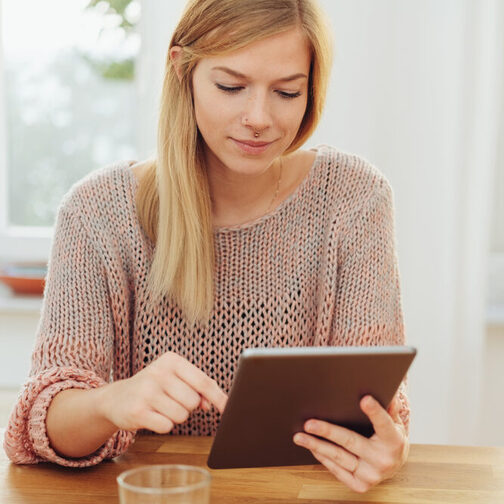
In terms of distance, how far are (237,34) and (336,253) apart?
17.1 inches

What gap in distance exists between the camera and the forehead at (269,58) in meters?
1.33

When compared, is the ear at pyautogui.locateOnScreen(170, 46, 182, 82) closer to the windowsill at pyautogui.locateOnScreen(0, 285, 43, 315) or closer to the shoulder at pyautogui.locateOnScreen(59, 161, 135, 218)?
the shoulder at pyautogui.locateOnScreen(59, 161, 135, 218)

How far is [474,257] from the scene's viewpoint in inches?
94.7

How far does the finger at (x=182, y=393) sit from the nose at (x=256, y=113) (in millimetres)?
476

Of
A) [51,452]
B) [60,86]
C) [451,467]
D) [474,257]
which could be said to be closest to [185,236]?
[51,452]

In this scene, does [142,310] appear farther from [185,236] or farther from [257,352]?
[257,352]

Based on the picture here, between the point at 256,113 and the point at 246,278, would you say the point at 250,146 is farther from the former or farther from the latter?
the point at 246,278

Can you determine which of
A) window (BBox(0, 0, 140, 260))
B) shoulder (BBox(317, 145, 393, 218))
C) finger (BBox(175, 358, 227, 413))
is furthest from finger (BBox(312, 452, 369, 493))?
window (BBox(0, 0, 140, 260))

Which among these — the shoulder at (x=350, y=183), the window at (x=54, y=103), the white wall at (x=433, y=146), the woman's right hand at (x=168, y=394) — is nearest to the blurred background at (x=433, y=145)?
the white wall at (x=433, y=146)

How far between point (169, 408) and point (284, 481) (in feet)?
0.66

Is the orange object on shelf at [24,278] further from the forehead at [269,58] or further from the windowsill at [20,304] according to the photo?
the forehead at [269,58]

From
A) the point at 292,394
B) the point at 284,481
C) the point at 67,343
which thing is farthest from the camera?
the point at 67,343

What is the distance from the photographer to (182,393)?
1.04m

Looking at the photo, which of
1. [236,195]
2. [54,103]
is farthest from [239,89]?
[54,103]
